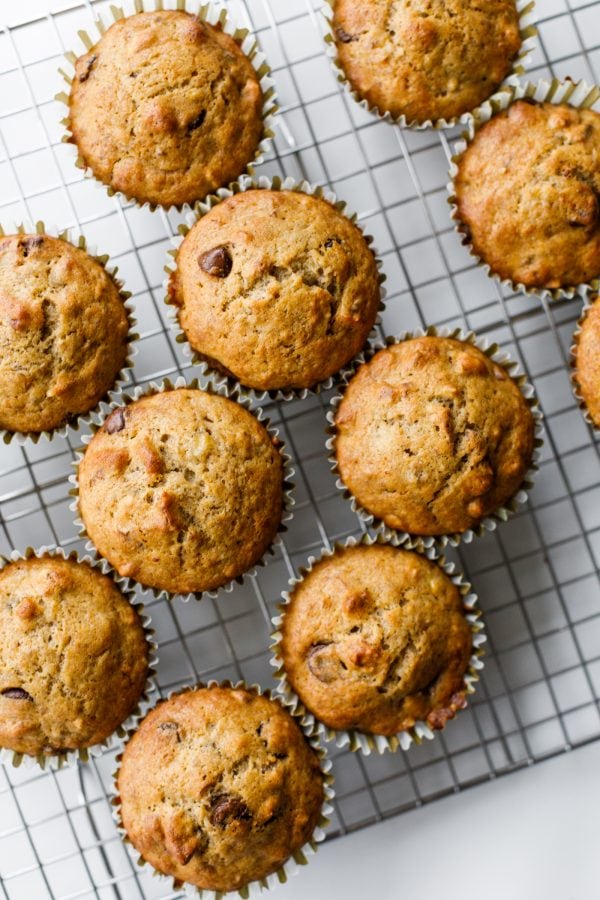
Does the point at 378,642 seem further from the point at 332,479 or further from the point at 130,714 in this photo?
the point at 130,714

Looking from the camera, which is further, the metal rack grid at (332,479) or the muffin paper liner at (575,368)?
the metal rack grid at (332,479)

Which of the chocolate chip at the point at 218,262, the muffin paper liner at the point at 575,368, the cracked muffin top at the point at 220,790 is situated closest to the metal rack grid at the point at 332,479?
the muffin paper liner at the point at 575,368

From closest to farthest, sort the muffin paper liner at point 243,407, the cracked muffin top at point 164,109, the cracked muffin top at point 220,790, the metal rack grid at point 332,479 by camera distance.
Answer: the cracked muffin top at point 220,790 → the cracked muffin top at point 164,109 → the muffin paper liner at point 243,407 → the metal rack grid at point 332,479

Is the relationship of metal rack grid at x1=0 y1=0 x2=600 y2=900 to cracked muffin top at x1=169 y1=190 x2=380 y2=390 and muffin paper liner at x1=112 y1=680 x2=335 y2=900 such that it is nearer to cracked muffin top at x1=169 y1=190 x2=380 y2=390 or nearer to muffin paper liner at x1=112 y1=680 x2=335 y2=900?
muffin paper liner at x1=112 y1=680 x2=335 y2=900

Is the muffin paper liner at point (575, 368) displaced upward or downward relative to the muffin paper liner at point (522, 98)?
downward

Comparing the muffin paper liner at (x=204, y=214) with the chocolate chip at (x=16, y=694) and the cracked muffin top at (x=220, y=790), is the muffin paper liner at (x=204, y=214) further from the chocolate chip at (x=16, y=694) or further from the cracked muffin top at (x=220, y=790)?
the chocolate chip at (x=16, y=694)

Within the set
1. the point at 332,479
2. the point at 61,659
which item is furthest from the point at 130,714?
the point at 332,479

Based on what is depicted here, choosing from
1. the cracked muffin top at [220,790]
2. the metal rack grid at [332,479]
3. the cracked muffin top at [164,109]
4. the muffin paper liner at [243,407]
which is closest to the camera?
the cracked muffin top at [220,790]

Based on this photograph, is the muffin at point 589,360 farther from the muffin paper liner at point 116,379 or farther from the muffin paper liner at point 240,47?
the muffin paper liner at point 116,379

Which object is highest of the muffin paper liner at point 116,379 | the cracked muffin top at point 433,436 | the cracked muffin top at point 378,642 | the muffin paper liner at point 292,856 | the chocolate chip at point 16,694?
the muffin paper liner at point 116,379
